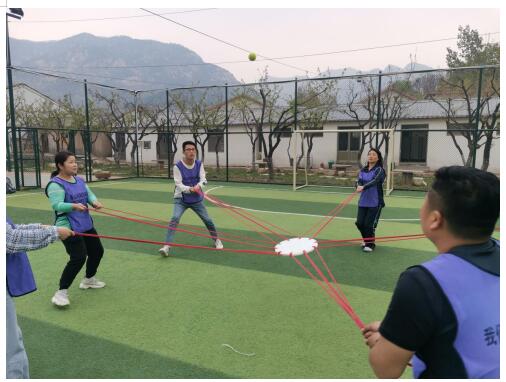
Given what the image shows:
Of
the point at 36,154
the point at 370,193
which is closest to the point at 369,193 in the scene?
the point at 370,193

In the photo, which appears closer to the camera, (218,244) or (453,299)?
(453,299)

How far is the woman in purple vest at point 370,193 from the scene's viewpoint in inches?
239

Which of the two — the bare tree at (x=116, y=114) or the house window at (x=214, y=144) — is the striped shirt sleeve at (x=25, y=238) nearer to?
the house window at (x=214, y=144)

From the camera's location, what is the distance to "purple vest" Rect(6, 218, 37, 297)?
2.47 meters

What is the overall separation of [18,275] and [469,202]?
2633 mm

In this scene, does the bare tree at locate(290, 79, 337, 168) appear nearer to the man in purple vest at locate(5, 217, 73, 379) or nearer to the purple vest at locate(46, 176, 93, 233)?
the purple vest at locate(46, 176, 93, 233)

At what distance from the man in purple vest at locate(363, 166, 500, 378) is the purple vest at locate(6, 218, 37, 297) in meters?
2.26

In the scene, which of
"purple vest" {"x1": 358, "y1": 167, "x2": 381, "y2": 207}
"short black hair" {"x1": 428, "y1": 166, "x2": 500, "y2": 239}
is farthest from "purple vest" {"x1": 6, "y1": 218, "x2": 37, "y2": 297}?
"purple vest" {"x1": 358, "y1": 167, "x2": 381, "y2": 207}

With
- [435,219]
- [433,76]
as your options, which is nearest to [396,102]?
[433,76]

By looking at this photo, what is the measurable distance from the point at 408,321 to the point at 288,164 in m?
Answer: 22.1

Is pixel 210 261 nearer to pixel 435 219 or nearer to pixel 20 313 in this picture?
pixel 20 313

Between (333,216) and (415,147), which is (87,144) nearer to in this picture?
(333,216)

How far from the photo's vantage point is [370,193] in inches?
243

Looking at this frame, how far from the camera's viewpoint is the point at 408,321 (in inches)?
46.1
